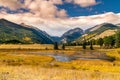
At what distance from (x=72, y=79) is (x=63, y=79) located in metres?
0.76

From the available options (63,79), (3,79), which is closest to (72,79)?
(63,79)

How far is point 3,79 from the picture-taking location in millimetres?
18438

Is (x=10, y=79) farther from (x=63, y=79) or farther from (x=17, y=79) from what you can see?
(x=63, y=79)

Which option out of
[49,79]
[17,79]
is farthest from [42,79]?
[17,79]

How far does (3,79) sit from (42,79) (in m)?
3.22

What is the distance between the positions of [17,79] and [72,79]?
4620mm

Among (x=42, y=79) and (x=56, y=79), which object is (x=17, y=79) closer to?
(x=42, y=79)

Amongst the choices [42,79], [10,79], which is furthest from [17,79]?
[42,79]

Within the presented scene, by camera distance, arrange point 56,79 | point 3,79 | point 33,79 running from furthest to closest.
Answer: point 56,79 < point 33,79 < point 3,79

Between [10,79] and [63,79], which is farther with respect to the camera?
[63,79]

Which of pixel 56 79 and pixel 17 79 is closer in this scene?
pixel 17 79

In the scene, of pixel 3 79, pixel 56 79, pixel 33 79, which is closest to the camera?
pixel 3 79

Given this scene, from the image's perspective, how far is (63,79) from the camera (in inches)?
828

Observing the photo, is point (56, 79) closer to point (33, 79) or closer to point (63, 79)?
point (63, 79)
